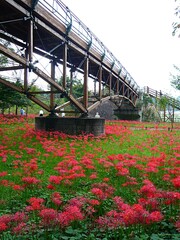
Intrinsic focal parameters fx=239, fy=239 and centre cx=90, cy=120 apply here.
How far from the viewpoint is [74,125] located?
14.0 metres

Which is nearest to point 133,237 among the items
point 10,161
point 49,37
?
point 10,161

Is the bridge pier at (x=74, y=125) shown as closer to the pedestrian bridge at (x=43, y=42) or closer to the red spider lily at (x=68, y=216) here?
the pedestrian bridge at (x=43, y=42)

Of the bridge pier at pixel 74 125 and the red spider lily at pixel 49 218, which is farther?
the bridge pier at pixel 74 125

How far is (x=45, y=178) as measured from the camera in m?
6.16

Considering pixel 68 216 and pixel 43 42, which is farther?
pixel 43 42

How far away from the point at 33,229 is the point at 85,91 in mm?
12218

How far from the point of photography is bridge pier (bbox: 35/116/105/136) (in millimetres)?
13930

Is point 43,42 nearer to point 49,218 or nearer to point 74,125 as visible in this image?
point 74,125

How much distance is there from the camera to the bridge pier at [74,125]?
13.9 metres

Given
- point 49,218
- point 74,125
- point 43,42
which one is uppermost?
point 43,42

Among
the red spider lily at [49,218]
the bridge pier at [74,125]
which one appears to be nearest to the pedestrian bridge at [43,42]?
the bridge pier at [74,125]

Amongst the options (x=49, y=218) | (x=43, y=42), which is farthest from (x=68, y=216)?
(x=43, y=42)

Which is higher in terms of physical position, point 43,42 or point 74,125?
point 43,42

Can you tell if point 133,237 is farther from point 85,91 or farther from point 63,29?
point 85,91
